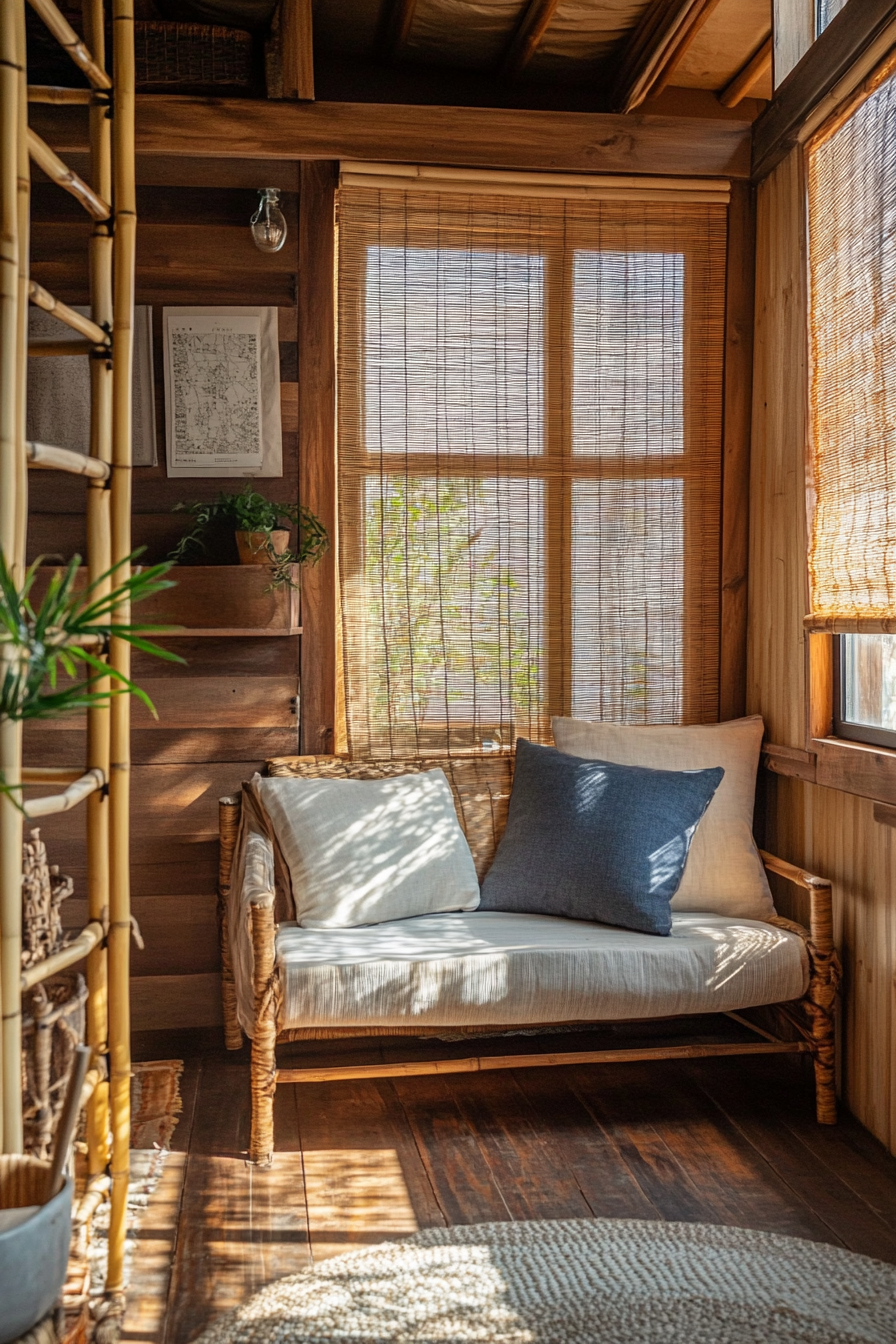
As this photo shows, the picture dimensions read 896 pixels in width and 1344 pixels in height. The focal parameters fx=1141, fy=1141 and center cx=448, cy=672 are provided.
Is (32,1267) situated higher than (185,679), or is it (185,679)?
(185,679)

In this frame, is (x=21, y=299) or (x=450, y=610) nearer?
(x=21, y=299)

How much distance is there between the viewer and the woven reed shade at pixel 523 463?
3361mm

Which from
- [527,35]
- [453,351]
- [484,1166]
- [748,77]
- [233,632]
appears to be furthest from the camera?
[748,77]

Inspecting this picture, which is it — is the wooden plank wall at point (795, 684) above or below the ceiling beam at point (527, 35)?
below

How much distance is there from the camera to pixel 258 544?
123 inches

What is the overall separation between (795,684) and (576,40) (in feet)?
6.52

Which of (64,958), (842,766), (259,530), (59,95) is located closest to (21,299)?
(59,95)

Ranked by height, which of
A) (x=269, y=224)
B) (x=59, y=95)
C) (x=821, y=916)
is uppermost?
(x=269, y=224)

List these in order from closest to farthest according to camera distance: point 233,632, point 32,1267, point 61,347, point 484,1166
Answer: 1. point 32,1267
2. point 61,347
3. point 484,1166
4. point 233,632

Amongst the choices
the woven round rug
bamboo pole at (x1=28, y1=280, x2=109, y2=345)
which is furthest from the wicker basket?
the woven round rug

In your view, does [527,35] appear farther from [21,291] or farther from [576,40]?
[21,291]

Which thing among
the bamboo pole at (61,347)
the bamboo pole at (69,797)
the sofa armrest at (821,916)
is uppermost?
the bamboo pole at (61,347)

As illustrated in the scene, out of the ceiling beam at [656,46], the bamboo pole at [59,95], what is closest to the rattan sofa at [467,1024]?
the bamboo pole at [59,95]

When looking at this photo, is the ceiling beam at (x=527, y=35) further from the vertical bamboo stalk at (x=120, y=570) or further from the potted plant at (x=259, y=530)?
the vertical bamboo stalk at (x=120, y=570)
